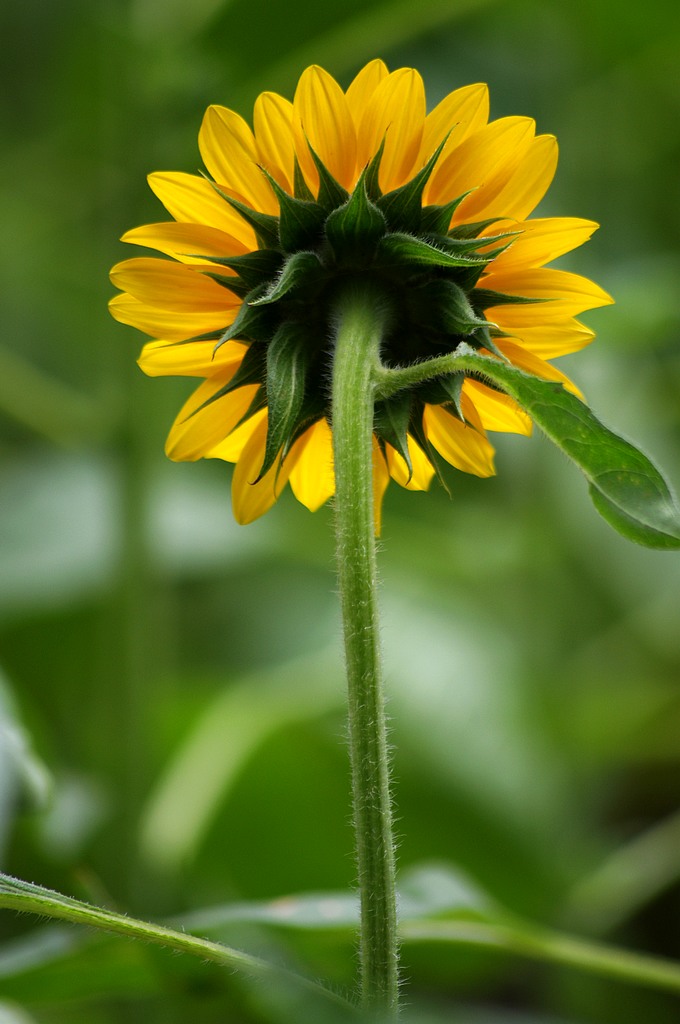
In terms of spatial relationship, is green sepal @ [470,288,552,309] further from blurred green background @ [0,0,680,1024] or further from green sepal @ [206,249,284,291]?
blurred green background @ [0,0,680,1024]

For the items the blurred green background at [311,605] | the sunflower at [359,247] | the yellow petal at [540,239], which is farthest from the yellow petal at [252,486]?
the blurred green background at [311,605]

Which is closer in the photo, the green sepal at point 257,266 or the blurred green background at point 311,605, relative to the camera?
the green sepal at point 257,266

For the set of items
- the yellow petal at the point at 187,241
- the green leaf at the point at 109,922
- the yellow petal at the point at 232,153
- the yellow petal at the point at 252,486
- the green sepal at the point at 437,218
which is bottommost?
the green leaf at the point at 109,922

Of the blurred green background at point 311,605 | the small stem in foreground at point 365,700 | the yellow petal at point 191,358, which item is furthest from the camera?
the blurred green background at point 311,605

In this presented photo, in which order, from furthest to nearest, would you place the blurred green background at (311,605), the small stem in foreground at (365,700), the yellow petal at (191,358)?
1. the blurred green background at (311,605)
2. the yellow petal at (191,358)
3. the small stem in foreground at (365,700)

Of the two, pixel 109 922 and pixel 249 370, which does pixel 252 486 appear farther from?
pixel 109 922

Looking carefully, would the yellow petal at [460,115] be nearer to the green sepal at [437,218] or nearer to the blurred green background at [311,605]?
the green sepal at [437,218]

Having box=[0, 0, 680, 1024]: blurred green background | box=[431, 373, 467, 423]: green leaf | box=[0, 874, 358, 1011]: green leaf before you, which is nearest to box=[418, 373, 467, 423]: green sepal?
box=[431, 373, 467, 423]: green leaf
